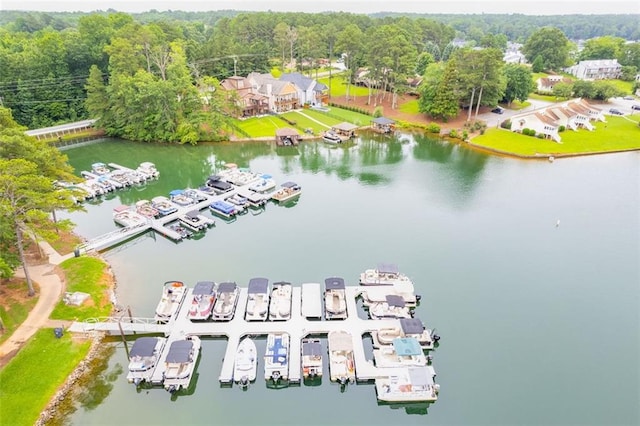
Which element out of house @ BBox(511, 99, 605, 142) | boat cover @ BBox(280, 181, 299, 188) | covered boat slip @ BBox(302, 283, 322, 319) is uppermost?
house @ BBox(511, 99, 605, 142)

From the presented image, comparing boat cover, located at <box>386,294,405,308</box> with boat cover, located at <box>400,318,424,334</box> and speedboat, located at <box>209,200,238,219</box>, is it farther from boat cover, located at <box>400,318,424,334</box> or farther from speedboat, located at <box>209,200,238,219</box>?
speedboat, located at <box>209,200,238,219</box>

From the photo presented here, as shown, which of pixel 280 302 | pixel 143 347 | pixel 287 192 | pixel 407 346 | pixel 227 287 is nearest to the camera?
pixel 143 347

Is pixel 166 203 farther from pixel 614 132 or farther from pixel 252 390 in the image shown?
pixel 614 132

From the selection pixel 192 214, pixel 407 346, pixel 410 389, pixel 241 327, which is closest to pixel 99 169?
pixel 192 214

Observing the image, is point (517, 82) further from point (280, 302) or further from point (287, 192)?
point (280, 302)

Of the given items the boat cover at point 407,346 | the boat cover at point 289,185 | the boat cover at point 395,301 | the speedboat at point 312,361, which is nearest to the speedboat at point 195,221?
the boat cover at point 289,185

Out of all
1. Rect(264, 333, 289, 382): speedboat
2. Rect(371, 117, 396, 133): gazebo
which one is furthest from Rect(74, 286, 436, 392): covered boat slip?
Rect(371, 117, 396, 133): gazebo

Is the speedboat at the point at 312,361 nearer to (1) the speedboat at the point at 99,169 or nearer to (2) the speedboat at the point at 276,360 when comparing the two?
(2) the speedboat at the point at 276,360

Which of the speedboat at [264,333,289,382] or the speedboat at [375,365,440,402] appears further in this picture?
the speedboat at [264,333,289,382]
